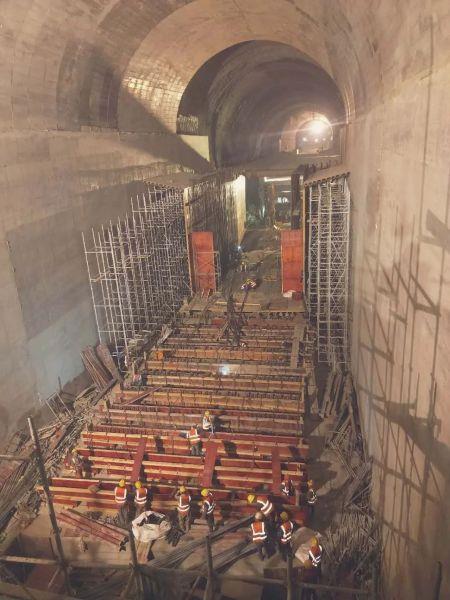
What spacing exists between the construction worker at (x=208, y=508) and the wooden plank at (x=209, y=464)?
1.36 ft

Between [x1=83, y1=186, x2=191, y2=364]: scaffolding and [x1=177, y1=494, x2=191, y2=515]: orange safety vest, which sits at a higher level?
[x1=83, y1=186, x2=191, y2=364]: scaffolding

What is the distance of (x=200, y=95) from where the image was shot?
68.3 ft

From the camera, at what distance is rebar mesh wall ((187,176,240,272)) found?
1766 centimetres

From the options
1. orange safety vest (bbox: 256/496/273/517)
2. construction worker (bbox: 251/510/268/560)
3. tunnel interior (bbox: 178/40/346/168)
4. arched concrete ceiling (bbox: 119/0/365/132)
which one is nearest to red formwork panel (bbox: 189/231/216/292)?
arched concrete ceiling (bbox: 119/0/365/132)

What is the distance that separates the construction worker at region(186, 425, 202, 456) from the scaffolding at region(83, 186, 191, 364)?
460 centimetres

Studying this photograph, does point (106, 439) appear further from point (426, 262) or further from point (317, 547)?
point (426, 262)

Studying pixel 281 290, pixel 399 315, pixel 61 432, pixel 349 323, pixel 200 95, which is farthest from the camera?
pixel 200 95

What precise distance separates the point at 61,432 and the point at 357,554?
22.7 feet

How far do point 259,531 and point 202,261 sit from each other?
11631 mm

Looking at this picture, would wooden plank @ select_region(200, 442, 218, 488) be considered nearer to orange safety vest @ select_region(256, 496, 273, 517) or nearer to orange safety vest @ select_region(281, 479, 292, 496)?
orange safety vest @ select_region(256, 496, 273, 517)

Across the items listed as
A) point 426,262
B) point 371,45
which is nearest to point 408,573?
point 426,262

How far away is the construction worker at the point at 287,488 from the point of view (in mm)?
8156

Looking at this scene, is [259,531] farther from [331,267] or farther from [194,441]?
[331,267]

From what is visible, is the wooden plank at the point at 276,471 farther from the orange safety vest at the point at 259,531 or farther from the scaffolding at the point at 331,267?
the scaffolding at the point at 331,267
